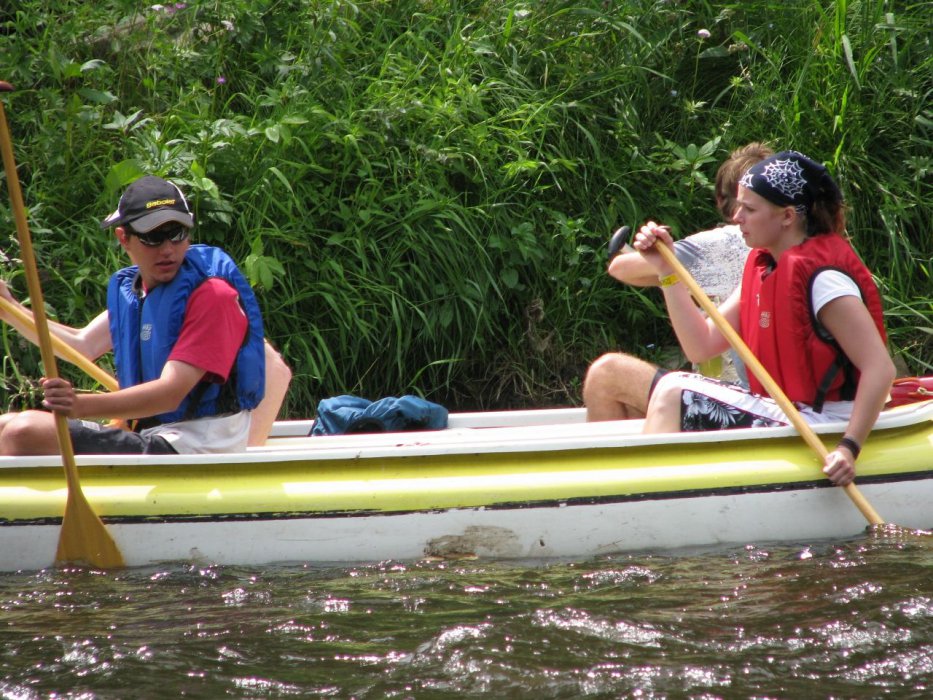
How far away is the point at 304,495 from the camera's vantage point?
11.1ft

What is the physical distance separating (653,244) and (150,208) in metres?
1.53

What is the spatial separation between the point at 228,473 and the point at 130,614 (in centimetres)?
50

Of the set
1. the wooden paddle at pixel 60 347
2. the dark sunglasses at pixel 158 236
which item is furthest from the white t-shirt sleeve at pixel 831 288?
the wooden paddle at pixel 60 347

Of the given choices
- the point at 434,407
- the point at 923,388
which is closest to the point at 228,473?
the point at 434,407

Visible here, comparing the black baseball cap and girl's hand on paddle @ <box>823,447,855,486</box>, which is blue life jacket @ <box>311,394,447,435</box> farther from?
girl's hand on paddle @ <box>823,447,855,486</box>

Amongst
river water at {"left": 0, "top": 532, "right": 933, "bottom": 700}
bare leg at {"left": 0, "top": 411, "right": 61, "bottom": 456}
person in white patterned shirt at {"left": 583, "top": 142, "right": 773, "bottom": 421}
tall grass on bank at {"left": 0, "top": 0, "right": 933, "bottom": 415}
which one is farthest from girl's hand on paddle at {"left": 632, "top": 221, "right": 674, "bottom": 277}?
bare leg at {"left": 0, "top": 411, "right": 61, "bottom": 456}

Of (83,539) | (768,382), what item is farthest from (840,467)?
(83,539)

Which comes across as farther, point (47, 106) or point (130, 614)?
point (47, 106)

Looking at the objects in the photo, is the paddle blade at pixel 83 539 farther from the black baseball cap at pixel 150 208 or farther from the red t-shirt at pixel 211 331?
the black baseball cap at pixel 150 208

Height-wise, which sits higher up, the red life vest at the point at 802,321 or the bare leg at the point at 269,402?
the red life vest at the point at 802,321

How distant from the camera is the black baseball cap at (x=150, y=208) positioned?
10.8ft

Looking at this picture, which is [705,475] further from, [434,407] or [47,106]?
[47,106]

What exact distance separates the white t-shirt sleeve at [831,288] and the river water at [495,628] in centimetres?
71

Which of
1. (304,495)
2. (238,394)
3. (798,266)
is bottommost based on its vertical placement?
(304,495)
